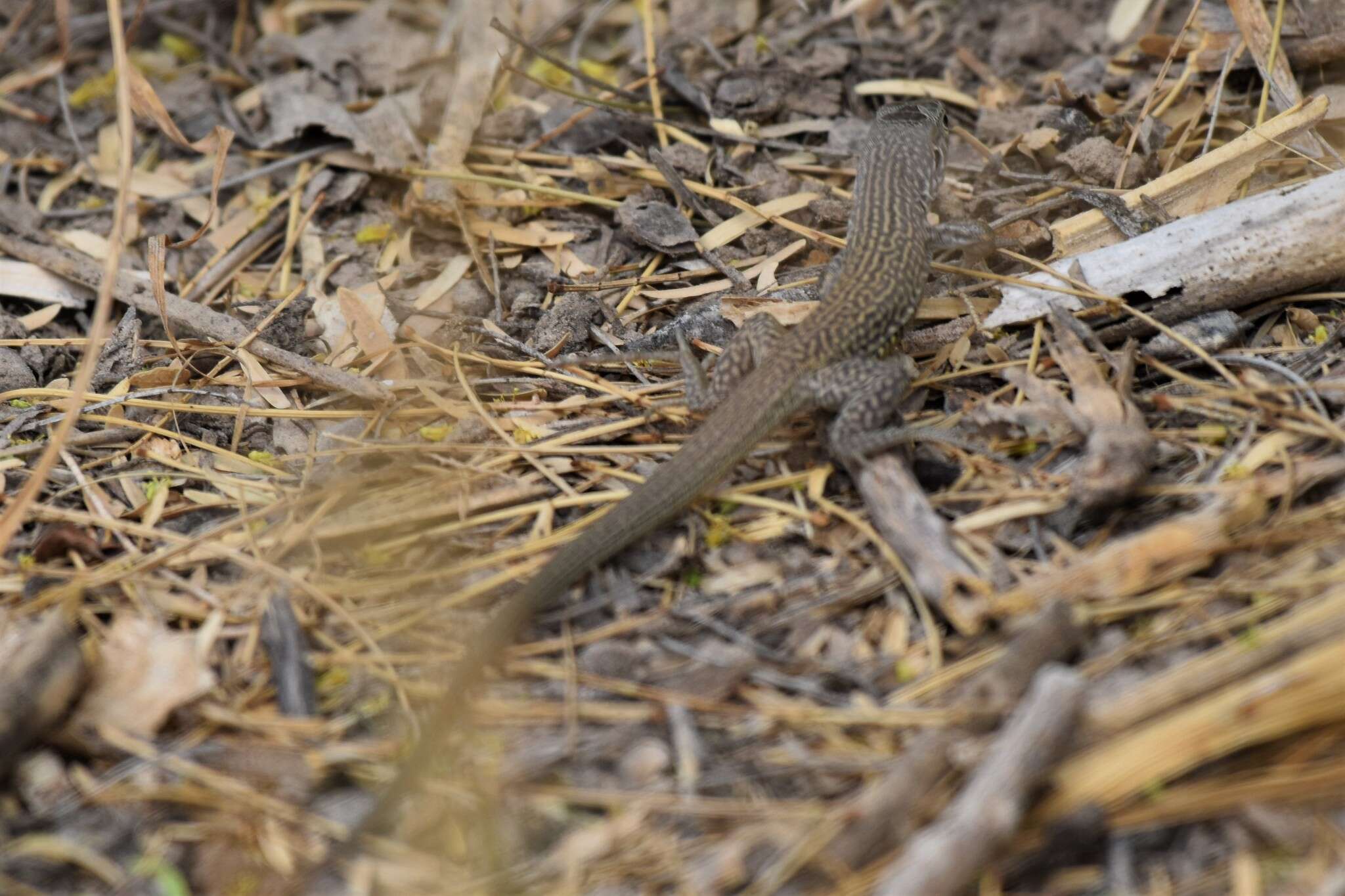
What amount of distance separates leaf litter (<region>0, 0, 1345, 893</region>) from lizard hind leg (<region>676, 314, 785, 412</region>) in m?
0.13

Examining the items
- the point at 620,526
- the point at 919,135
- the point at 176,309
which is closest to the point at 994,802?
the point at 620,526

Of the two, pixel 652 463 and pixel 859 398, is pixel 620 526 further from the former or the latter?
pixel 859 398

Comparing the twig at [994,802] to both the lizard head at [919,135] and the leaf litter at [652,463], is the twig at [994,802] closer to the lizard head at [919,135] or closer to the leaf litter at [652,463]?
the leaf litter at [652,463]

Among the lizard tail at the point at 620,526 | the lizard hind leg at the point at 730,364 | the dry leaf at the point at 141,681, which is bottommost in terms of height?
the dry leaf at the point at 141,681

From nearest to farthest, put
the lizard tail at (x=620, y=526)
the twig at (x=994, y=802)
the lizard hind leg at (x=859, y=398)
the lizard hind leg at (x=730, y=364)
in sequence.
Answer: the twig at (x=994, y=802), the lizard tail at (x=620, y=526), the lizard hind leg at (x=859, y=398), the lizard hind leg at (x=730, y=364)

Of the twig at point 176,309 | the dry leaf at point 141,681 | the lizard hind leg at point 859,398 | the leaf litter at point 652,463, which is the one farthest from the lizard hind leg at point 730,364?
the dry leaf at point 141,681

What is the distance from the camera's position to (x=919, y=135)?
14.1 ft

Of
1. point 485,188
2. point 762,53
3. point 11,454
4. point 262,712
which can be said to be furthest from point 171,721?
point 762,53

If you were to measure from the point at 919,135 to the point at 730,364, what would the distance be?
53.3 inches

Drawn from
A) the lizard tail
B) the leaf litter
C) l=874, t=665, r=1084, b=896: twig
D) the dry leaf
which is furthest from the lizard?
l=874, t=665, r=1084, b=896: twig

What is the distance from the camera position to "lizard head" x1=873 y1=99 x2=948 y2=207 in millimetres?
4262

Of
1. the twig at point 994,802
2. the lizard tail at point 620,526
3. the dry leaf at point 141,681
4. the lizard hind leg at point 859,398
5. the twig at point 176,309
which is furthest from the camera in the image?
the twig at point 176,309

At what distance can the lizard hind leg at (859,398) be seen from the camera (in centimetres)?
343

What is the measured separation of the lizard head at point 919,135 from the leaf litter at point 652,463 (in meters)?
0.30
